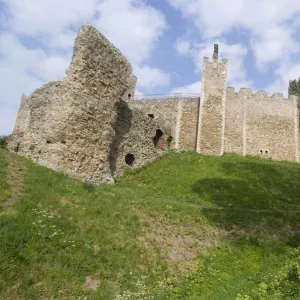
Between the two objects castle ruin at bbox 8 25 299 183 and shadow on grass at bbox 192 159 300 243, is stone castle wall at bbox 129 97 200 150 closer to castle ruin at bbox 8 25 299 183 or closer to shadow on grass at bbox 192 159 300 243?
castle ruin at bbox 8 25 299 183

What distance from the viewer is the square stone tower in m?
29.0

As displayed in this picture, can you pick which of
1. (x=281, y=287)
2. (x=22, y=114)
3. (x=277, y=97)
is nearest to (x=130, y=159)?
(x=281, y=287)

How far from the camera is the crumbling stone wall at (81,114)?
51.8 feet

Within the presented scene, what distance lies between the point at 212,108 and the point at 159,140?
5.71 m

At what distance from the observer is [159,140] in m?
27.9

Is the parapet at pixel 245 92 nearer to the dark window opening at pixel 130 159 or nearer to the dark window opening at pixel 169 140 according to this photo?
the dark window opening at pixel 169 140

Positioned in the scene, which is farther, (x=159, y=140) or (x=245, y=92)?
(x=245, y=92)

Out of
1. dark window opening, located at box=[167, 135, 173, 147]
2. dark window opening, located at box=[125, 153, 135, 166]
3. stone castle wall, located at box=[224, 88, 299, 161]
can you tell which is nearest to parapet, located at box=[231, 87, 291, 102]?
stone castle wall, located at box=[224, 88, 299, 161]

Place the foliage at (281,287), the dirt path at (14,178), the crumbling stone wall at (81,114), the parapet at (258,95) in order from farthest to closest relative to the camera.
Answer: the parapet at (258,95) → the crumbling stone wall at (81,114) → the dirt path at (14,178) → the foliage at (281,287)

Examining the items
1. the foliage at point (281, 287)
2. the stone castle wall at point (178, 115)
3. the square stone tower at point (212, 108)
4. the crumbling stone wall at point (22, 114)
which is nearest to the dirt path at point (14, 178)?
the foliage at point (281, 287)

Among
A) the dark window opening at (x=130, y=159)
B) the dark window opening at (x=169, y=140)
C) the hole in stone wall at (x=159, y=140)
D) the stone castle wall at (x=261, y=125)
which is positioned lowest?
the dark window opening at (x=130, y=159)

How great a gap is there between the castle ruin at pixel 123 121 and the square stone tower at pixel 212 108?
0.08 m

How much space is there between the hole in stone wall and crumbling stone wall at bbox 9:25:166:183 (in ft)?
30.1

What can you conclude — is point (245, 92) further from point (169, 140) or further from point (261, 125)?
point (169, 140)
